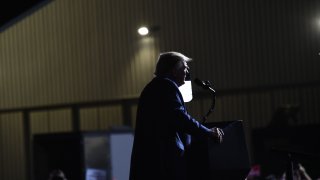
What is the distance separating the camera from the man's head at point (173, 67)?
3469mm

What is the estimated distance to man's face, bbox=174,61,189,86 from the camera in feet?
11.4

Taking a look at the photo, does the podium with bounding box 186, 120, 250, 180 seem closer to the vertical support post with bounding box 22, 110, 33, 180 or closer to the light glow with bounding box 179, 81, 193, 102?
the light glow with bounding box 179, 81, 193, 102

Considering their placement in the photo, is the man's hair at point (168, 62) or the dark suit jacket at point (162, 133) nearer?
the dark suit jacket at point (162, 133)

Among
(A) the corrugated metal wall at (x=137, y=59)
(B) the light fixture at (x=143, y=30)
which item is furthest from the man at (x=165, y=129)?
(B) the light fixture at (x=143, y=30)

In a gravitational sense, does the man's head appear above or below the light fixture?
below

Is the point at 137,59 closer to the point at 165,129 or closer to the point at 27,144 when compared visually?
the point at 27,144

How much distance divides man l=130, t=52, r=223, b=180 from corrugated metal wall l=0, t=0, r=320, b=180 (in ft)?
21.3

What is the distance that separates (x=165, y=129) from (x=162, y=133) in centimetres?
3

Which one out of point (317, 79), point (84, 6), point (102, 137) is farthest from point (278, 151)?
point (84, 6)

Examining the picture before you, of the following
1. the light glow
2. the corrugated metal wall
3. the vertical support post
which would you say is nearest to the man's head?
the light glow

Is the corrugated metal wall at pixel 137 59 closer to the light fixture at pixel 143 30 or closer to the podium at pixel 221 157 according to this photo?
the light fixture at pixel 143 30

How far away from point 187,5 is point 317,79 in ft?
7.50

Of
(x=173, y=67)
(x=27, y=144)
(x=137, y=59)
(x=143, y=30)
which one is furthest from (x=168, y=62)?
(x=27, y=144)

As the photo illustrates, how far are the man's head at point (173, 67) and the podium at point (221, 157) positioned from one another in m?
0.31
